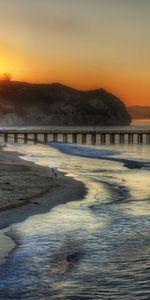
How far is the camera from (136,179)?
34.9 m

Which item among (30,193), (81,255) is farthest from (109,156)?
(81,255)

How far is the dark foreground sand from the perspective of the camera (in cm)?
1970

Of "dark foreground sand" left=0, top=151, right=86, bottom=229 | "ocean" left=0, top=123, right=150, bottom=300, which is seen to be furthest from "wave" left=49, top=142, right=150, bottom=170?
"ocean" left=0, top=123, right=150, bottom=300

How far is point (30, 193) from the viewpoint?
81.6 ft

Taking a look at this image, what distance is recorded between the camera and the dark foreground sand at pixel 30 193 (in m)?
19.7

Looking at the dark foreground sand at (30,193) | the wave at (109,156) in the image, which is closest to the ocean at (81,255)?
the dark foreground sand at (30,193)

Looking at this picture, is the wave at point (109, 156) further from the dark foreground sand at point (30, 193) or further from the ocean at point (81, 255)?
the ocean at point (81, 255)

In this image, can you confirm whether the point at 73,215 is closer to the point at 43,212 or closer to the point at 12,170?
the point at 43,212

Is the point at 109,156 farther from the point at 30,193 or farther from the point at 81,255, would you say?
the point at 81,255

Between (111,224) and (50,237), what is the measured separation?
3.26m

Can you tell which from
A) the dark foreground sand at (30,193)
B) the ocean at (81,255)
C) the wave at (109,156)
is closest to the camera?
the ocean at (81,255)

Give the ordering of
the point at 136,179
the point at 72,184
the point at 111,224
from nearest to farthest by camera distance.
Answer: the point at 111,224 < the point at 72,184 < the point at 136,179

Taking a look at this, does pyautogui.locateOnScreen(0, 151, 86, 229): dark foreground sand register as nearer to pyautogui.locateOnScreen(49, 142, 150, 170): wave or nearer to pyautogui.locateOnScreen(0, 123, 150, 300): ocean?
pyautogui.locateOnScreen(0, 123, 150, 300): ocean

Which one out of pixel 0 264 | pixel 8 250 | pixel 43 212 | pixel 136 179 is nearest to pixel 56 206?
pixel 43 212
